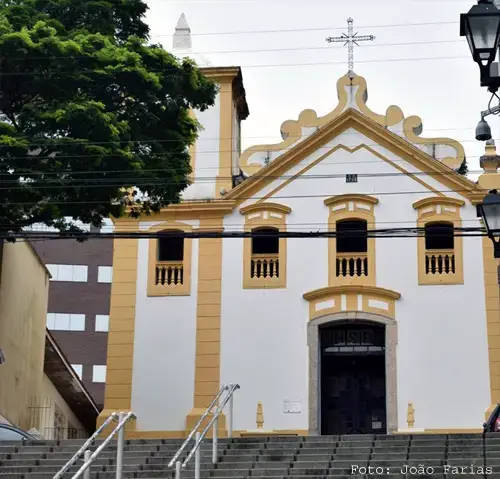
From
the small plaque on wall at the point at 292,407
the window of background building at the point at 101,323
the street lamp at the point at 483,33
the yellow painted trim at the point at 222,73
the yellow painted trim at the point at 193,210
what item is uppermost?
the window of background building at the point at 101,323

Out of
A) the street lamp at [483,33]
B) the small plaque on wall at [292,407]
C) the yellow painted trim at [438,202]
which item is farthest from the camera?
the yellow painted trim at [438,202]

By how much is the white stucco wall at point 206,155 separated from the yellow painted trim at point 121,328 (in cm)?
185

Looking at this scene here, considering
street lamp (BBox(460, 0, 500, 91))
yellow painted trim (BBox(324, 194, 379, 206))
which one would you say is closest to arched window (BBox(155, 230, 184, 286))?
yellow painted trim (BBox(324, 194, 379, 206))

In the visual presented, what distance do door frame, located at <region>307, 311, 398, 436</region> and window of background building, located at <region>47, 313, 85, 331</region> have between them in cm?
3569

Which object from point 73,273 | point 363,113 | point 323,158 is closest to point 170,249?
point 323,158

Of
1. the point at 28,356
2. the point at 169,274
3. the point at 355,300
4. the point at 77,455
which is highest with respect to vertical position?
the point at 169,274

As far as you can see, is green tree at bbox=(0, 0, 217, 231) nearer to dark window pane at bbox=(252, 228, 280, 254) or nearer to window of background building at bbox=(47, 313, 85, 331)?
dark window pane at bbox=(252, 228, 280, 254)

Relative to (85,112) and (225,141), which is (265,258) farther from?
(85,112)

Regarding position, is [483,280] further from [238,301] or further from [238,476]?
[238,476]

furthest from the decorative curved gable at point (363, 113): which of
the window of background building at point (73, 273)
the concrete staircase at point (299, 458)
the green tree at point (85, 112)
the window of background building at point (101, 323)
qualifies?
the window of background building at point (73, 273)

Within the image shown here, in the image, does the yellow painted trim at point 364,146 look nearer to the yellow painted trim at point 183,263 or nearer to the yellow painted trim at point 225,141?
the yellow painted trim at point 225,141

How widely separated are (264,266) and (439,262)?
446 centimetres

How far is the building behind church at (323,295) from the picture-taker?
92.1ft

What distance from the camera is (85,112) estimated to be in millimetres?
22234
